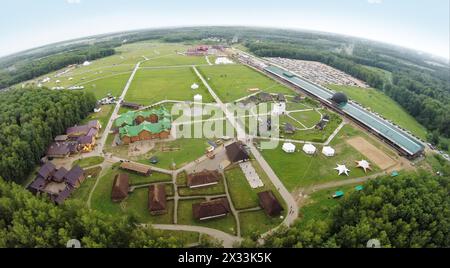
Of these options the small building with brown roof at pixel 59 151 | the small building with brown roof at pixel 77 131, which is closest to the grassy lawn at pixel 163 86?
the small building with brown roof at pixel 77 131

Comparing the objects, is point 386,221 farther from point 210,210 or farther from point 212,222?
point 210,210

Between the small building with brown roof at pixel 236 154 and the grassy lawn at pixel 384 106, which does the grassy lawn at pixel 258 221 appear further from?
the grassy lawn at pixel 384 106

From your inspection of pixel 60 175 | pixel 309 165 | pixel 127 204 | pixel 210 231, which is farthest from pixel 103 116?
pixel 309 165

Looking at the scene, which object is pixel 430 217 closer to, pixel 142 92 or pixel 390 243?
pixel 390 243

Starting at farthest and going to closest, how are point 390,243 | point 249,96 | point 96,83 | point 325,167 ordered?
point 96,83 < point 249,96 < point 325,167 < point 390,243
